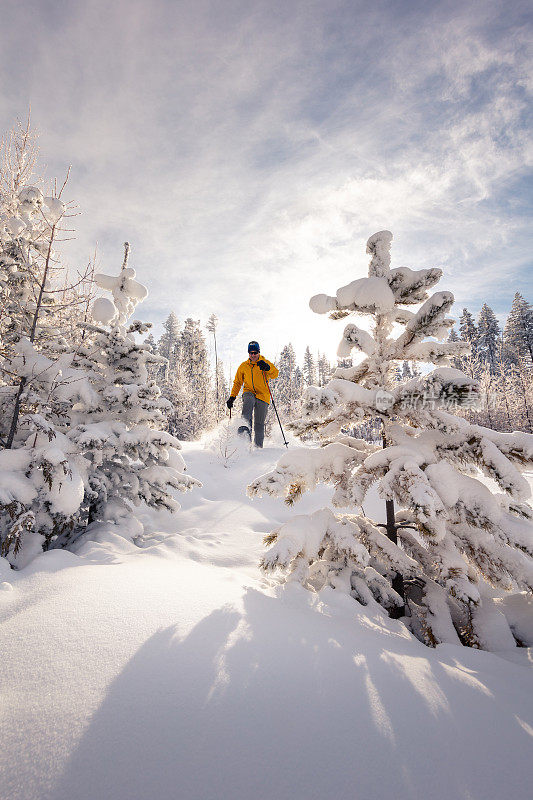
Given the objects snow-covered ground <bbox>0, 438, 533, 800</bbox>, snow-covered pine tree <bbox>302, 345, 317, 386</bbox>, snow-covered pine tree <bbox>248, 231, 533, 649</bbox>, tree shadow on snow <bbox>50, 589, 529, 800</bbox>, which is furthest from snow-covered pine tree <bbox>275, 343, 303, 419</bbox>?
tree shadow on snow <bbox>50, 589, 529, 800</bbox>

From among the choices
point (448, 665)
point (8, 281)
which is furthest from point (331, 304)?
point (8, 281)

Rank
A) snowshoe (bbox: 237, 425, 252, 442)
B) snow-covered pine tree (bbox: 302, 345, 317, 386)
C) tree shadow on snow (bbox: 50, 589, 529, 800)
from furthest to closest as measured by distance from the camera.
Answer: snow-covered pine tree (bbox: 302, 345, 317, 386) → snowshoe (bbox: 237, 425, 252, 442) → tree shadow on snow (bbox: 50, 589, 529, 800)

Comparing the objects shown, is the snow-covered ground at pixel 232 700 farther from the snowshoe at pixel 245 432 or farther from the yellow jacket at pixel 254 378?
the snowshoe at pixel 245 432

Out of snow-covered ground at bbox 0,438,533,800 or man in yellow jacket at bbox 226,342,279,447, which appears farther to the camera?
man in yellow jacket at bbox 226,342,279,447

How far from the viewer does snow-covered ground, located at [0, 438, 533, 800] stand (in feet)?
3.37

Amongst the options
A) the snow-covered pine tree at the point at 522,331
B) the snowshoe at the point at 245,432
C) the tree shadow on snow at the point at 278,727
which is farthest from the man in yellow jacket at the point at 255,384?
the snow-covered pine tree at the point at 522,331

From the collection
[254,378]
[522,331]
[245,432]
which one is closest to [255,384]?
[254,378]

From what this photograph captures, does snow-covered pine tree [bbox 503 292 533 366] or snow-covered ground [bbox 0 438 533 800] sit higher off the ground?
snow-covered pine tree [bbox 503 292 533 366]

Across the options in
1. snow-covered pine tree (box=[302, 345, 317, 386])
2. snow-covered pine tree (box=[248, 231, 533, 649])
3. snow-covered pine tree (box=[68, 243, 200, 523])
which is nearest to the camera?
snow-covered pine tree (box=[248, 231, 533, 649])

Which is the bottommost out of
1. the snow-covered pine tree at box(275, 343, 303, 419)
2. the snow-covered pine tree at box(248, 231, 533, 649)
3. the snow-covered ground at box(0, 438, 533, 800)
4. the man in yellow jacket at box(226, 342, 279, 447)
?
the snow-covered ground at box(0, 438, 533, 800)

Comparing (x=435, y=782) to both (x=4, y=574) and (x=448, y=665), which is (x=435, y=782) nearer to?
(x=448, y=665)

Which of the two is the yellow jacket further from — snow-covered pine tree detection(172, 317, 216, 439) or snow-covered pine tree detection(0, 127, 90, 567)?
snow-covered pine tree detection(0, 127, 90, 567)

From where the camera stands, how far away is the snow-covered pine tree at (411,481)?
2.24 metres

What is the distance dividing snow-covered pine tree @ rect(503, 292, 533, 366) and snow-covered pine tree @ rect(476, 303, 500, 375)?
729 cm
